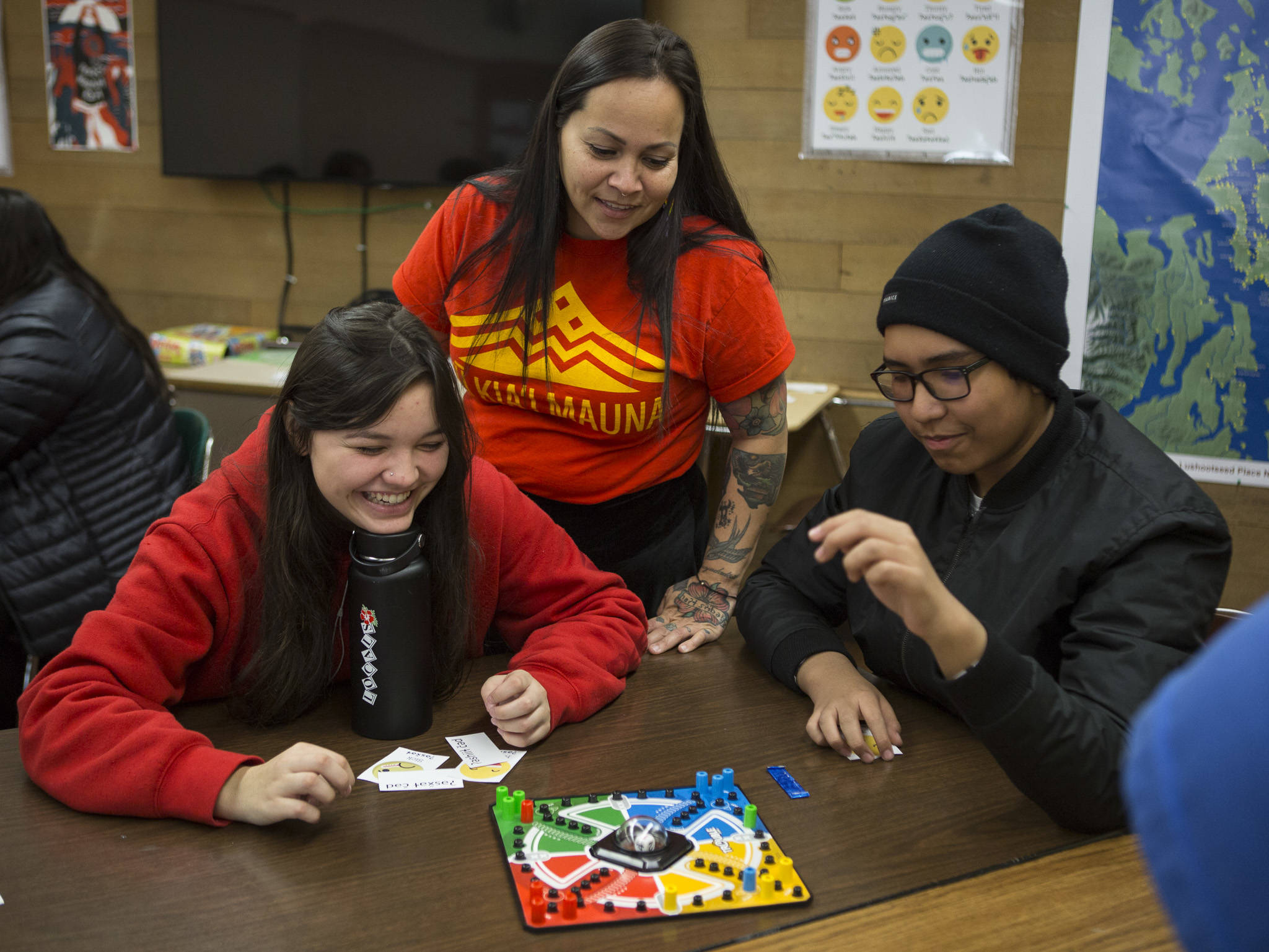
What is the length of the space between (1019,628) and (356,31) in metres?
2.94

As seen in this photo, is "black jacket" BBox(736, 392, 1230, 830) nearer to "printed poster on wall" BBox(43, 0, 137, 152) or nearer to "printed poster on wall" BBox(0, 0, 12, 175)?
"printed poster on wall" BBox(43, 0, 137, 152)

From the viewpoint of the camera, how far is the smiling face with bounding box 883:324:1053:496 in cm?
115

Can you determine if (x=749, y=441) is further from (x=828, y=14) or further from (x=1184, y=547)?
(x=828, y=14)

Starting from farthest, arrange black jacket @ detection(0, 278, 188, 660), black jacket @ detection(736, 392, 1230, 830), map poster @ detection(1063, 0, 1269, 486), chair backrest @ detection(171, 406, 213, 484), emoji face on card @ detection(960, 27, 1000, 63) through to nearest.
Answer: emoji face on card @ detection(960, 27, 1000, 63) → map poster @ detection(1063, 0, 1269, 486) → chair backrest @ detection(171, 406, 213, 484) → black jacket @ detection(0, 278, 188, 660) → black jacket @ detection(736, 392, 1230, 830)

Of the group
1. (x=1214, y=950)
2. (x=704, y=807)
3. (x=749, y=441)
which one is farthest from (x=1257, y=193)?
(x=1214, y=950)

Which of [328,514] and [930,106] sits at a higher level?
[930,106]

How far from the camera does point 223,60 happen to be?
11.4 feet

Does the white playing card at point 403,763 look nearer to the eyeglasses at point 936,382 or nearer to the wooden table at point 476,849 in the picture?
the wooden table at point 476,849

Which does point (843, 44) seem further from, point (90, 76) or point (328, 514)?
point (90, 76)

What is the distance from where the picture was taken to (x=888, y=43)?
2.93m

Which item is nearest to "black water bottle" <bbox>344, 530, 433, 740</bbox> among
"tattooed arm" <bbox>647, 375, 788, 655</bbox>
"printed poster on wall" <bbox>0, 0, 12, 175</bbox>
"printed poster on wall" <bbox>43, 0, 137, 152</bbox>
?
"tattooed arm" <bbox>647, 375, 788, 655</bbox>

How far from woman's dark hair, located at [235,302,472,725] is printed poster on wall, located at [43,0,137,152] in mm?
3014

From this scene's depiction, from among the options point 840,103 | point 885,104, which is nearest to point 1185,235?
point 885,104

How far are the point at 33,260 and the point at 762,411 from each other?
1438 millimetres
